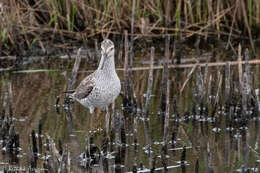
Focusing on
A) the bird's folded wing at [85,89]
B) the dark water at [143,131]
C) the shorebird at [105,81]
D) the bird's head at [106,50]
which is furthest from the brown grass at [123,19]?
the bird's head at [106,50]

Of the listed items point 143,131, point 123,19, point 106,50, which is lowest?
point 143,131

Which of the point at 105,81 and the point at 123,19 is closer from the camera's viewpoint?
the point at 105,81

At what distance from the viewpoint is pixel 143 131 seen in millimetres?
7363

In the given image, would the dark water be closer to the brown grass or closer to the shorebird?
the shorebird

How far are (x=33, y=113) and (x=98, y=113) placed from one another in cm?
82

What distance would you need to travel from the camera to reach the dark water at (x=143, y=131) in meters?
6.25

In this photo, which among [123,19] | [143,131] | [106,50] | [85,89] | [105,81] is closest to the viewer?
[106,50]

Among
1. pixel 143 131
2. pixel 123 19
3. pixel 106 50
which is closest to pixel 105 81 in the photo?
pixel 106 50

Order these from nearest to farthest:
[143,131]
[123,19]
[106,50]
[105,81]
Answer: [106,50] < [105,81] < [143,131] < [123,19]

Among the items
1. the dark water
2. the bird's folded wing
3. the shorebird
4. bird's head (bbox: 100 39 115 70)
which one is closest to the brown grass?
the dark water

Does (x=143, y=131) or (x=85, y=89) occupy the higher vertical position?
(x=85, y=89)

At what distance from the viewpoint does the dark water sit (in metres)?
6.25

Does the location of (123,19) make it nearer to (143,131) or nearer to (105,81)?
(143,131)

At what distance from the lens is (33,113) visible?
26.5ft
